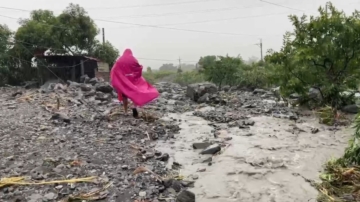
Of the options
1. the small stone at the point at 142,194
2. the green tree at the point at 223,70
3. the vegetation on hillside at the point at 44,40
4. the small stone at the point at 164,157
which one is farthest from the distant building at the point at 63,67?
the small stone at the point at 142,194

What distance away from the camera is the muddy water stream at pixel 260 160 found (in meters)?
5.01

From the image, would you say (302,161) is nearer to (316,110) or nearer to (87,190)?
(87,190)

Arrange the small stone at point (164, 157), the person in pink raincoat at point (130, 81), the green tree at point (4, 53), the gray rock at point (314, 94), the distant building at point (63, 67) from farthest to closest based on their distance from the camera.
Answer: the distant building at point (63, 67), the green tree at point (4, 53), the gray rock at point (314, 94), the person in pink raincoat at point (130, 81), the small stone at point (164, 157)

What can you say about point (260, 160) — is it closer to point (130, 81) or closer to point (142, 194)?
point (142, 194)

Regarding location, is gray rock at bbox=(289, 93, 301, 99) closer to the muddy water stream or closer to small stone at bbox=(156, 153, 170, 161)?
the muddy water stream

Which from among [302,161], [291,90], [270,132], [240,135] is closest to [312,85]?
[291,90]

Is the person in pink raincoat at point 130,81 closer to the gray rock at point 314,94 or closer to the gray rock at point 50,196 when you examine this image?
the gray rock at point 50,196

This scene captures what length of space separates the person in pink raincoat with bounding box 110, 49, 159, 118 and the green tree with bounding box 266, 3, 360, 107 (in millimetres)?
5099

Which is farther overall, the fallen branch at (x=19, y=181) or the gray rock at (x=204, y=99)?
the gray rock at (x=204, y=99)

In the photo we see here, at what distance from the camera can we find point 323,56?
37.6 feet

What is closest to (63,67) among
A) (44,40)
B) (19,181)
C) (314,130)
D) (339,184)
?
(44,40)

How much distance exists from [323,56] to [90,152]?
27.3 feet

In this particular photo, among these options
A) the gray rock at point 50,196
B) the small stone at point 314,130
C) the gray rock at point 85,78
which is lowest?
the small stone at point 314,130

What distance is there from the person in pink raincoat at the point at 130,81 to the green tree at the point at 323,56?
5.10 m
